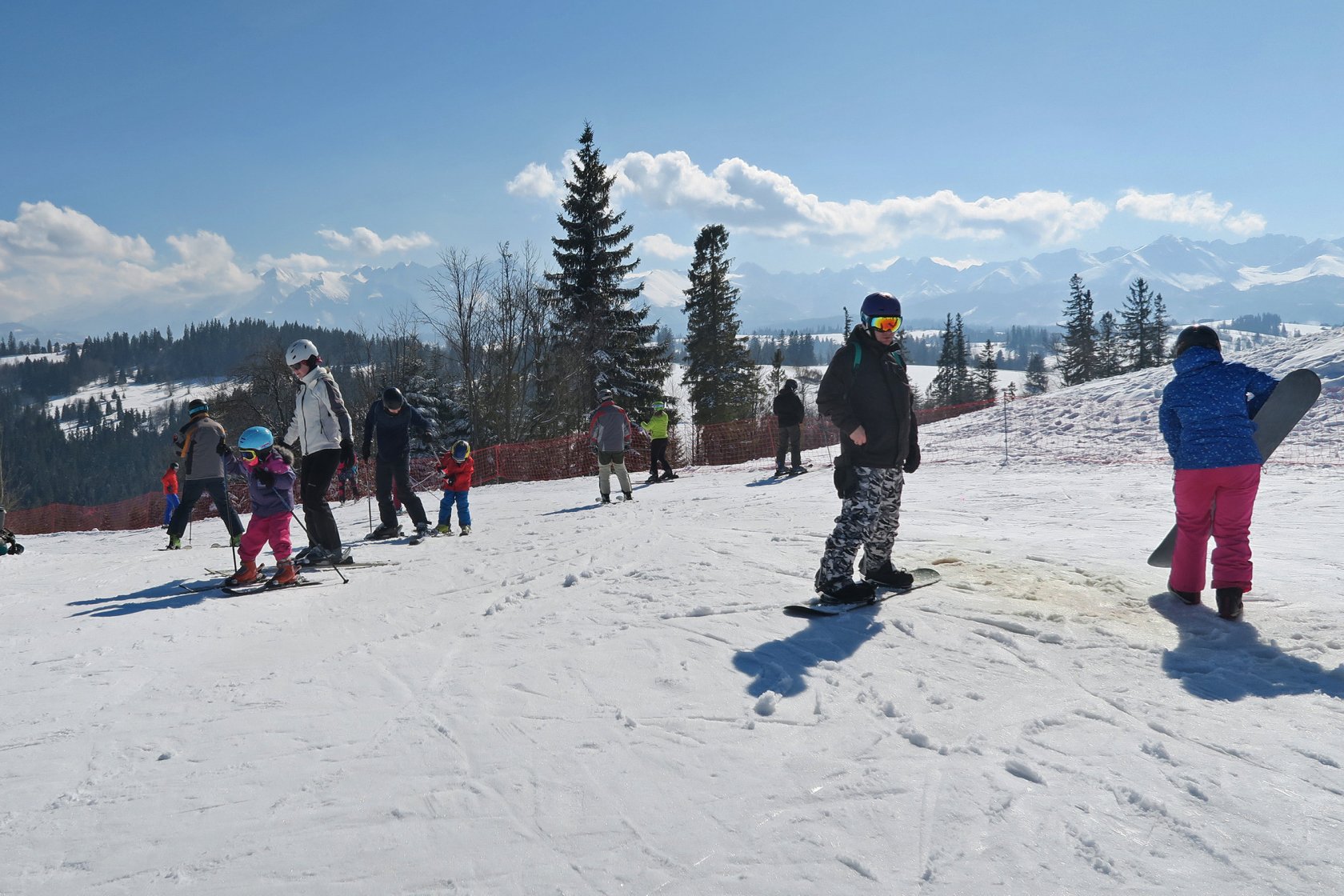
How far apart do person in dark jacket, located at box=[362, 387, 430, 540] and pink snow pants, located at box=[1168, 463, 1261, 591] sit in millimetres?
7664

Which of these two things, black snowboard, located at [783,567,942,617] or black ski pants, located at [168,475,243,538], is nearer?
→ black snowboard, located at [783,567,942,617]

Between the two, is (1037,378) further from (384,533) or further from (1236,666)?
(1236,666)

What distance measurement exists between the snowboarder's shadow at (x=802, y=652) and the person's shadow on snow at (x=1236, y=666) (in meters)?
1.49

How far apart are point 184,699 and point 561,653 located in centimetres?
183

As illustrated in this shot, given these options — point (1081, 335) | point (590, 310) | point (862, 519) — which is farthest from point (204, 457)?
point (1081, 335)

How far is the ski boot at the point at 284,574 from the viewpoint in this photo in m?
5.94

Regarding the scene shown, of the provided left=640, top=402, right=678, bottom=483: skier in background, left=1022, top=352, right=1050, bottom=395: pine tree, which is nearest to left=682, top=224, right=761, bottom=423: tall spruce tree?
left=640, top=402, right=678, bottom=483: skier in background

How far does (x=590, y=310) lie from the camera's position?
3039 cm

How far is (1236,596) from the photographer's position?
412 centimetres

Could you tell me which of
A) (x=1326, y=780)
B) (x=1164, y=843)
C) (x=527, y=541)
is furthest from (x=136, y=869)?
(x=527, y=541)

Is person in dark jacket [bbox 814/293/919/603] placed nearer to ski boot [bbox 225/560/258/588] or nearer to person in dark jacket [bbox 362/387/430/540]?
ski boot [bbox 225/560/258/588]

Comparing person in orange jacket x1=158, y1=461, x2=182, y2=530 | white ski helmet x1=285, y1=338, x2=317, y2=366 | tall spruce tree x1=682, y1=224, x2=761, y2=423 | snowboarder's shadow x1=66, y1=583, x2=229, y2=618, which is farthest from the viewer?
tall spruce tree x1=682, y1=224, x2=761, y2=423

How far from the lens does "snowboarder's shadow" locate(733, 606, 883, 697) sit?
3.38 m

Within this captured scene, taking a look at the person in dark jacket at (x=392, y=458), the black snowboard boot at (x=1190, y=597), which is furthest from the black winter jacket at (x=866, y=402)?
the person in dark jacket at (x=392, y=458)
